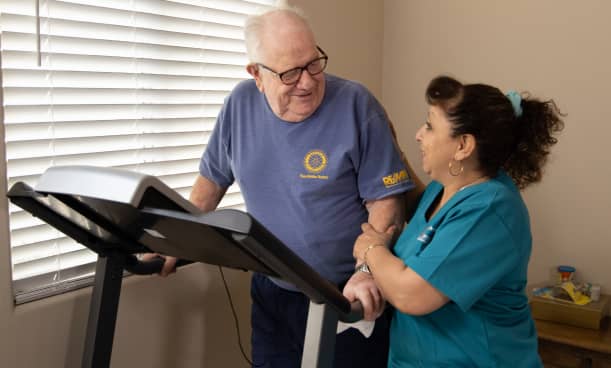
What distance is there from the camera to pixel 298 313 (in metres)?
1.94

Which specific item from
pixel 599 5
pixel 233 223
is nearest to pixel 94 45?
pixel 233 223

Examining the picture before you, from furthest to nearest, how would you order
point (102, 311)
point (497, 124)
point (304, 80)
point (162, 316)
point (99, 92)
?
point (162, 316), point (99, 92), point (304, 80), point (102, 311), point (497, 124)

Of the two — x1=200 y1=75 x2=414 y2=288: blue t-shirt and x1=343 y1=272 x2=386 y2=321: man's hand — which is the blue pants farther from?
x1=343 y1=272 x2=386 y2=321: man's hand

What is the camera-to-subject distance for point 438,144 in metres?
1.54

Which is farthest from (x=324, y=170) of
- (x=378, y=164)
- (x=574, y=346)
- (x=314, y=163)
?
(x=574, y=346)

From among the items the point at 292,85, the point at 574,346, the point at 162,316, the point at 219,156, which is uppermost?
the point at 292,85

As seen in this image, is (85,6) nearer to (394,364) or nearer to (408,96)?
(394,364)

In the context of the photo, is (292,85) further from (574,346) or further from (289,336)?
(574,346)

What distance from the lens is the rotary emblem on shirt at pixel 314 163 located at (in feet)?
5.94

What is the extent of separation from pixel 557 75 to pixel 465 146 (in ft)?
5.40

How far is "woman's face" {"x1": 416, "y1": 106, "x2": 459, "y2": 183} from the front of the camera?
5.00 ft

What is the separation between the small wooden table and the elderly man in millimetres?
1052

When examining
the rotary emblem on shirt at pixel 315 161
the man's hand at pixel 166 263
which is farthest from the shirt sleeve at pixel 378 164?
the man's hand at pixel 166 263

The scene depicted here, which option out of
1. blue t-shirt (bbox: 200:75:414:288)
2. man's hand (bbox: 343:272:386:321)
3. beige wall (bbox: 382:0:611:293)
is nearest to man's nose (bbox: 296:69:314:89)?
blue t-shirt (bbox: 200:75:414:288)
